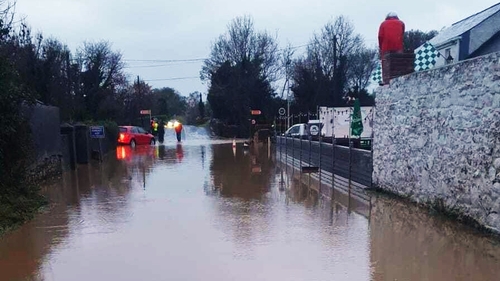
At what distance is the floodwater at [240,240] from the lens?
545 cm

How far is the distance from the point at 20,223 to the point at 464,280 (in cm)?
678

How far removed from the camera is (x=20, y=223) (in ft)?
26.1

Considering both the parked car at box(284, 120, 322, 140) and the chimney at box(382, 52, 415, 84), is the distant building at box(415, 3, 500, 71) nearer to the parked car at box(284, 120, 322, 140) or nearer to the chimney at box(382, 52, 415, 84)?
the parked car at box(284, 120, 322, 140)

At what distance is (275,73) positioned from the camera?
51000mm

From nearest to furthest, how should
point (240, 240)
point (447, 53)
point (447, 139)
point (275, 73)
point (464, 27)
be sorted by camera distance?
point (240, 240) → point (447, 139) → point (464, 27) → point (447, 53) → point (275, 73)

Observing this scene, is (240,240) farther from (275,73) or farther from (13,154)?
(275,73)

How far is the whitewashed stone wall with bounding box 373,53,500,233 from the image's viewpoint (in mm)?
6590

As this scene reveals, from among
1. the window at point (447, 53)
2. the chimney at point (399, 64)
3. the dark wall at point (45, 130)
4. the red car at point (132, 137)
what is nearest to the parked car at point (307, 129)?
the window at point (447, 53)

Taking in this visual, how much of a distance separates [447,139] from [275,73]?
4386 centimetres

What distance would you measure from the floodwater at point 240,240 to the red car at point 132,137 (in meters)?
21.1

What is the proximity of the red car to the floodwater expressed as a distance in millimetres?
21118

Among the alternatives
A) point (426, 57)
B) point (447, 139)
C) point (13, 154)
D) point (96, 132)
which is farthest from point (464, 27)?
point (13, 154)

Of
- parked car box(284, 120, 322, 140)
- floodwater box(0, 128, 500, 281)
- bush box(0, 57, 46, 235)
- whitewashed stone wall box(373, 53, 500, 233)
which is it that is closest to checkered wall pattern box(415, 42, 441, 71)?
whitewashed stone wall box(373, 53, 500, 233)

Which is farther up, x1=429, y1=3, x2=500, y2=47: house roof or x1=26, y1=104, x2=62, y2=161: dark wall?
x1=429, y1=3, x2=500, y2=47: house roof
